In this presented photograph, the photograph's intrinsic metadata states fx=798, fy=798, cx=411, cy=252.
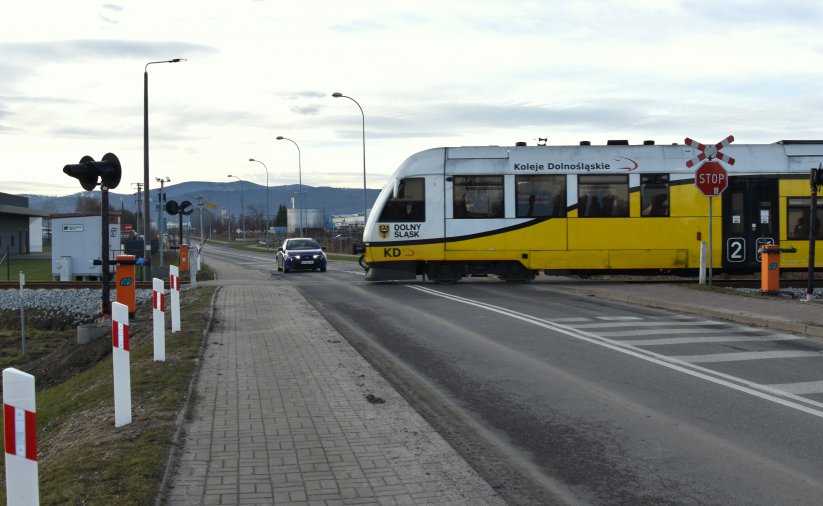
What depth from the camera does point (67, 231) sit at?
35.5m

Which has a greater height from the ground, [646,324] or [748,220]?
[748,220]

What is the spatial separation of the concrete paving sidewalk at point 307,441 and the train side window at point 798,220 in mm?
15792

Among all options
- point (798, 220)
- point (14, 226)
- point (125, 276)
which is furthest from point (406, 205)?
point (14, 226)

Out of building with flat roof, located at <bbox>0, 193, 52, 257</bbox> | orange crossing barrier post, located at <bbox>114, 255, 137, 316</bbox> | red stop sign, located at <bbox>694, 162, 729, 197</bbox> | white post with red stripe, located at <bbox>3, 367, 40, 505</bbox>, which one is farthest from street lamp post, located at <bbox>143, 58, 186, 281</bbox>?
building with flat roof, located at <bbox>0, 193, 52, 257</bbox>

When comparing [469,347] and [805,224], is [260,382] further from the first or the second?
[805,224]

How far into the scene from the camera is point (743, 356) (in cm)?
1020

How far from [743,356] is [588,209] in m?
12.3

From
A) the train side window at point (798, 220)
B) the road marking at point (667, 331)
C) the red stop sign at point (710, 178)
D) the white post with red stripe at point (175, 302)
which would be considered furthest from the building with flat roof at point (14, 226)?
the road marking at point (667, 331)

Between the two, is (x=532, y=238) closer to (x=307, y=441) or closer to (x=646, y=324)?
(x=646, y=324)

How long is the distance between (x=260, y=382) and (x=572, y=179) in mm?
15278

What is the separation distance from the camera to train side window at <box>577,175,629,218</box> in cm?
2222

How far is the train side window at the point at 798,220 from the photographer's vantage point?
2189 cm

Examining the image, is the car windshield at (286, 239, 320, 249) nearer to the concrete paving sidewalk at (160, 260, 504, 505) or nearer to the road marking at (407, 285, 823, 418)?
the road marking at (407, 285, 823, 418)

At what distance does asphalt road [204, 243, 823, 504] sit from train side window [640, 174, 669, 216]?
7.66 meters
